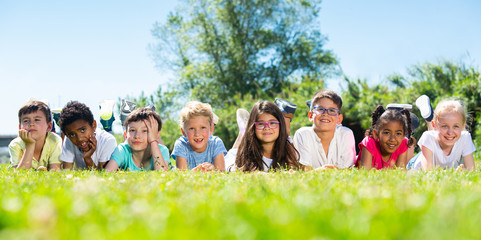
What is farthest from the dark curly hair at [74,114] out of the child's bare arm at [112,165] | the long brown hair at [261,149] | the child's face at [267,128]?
the child's face at [267,128]

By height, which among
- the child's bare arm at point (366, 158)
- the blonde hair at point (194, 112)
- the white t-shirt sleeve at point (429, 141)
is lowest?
the child's bare arm at point (366, 158)

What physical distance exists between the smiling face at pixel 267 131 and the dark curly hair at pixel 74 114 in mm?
3285

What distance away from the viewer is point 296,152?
24.9 ft

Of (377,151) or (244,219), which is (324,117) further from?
(244,219)

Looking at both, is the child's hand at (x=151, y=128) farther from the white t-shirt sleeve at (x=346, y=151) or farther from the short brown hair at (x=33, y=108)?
the white t-shirt sleeve at (x=346, y=151)

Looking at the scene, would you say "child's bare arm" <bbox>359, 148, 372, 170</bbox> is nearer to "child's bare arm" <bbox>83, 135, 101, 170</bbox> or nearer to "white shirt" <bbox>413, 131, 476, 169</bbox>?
"white shirt" <bbox>413, 131, 476, 169</bbox>

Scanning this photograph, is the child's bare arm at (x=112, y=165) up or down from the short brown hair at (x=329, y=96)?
down

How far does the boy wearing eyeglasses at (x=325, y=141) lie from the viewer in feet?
24.9

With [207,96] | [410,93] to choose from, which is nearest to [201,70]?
[207,96]

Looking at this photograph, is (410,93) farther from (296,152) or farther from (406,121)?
(296,152)

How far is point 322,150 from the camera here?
7617 millimetres

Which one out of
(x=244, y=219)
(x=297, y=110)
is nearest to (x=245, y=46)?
(x=297, y=110)

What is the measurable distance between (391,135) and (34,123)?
22.5 feet

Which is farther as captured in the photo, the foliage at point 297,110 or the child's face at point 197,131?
the foliage at point 297,110
